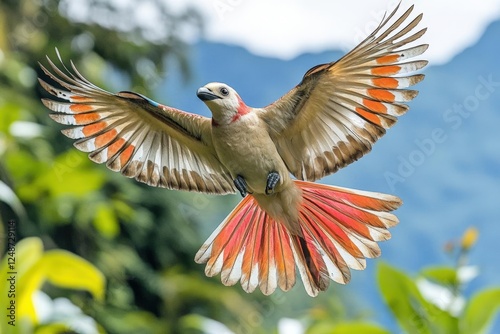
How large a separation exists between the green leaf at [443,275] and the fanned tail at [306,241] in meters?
0.60

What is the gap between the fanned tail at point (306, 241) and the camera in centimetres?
79

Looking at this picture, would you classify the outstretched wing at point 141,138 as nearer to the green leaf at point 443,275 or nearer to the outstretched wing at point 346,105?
the outstretched wing at point 346,105

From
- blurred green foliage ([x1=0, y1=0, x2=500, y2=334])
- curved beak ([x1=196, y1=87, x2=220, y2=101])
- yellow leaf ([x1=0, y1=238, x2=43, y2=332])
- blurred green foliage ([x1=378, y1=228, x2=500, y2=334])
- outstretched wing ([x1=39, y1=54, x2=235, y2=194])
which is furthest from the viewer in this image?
blurred green foliage ([x1=0, y1=0, x2=500, y2=334])

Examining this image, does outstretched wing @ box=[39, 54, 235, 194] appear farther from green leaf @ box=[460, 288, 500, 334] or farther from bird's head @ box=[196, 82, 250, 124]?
green leaf @ box=[460, 288, 500, 334]

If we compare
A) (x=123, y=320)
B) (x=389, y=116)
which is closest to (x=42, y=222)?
(x=123, y=320)

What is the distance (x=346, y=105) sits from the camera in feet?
2.67

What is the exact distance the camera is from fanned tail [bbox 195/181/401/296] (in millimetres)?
787

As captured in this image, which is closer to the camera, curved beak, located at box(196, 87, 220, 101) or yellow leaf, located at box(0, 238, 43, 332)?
curved beak, located at box(196, 87, 220, 101)

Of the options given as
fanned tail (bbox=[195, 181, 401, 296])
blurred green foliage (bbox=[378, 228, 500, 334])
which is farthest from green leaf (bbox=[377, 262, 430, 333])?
fanned tail (bbox=[195, 181, 401, 296])

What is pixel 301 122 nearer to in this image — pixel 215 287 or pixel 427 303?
pixel 427 303

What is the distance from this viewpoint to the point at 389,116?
755 millimetres

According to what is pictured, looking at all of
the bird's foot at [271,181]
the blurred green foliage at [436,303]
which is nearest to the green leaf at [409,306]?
the blurred green foliage at [436,303]

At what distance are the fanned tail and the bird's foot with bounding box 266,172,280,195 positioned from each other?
3.2 inches

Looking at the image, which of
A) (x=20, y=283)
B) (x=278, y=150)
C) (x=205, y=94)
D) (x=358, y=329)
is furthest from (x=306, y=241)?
(x=20, y=283)
